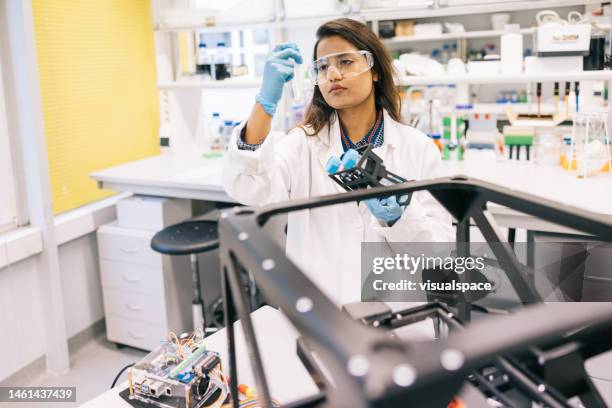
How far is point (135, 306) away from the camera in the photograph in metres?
2.60

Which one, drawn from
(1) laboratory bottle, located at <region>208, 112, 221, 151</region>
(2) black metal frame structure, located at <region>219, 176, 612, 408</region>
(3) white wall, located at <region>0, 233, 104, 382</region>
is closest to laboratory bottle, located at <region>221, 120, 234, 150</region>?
(1) laboratory bottle, located at <region>208, 112, 221, 151</region>

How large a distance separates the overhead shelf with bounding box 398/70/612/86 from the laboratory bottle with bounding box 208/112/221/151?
121 centimetres

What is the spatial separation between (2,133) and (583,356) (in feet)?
7.99

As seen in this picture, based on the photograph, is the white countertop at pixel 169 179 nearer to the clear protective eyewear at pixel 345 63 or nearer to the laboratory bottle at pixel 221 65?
the laboratory bottle at pixel 221 65

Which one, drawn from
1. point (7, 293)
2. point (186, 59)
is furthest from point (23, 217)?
point (186, 59)

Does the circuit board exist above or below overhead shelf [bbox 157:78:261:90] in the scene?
below

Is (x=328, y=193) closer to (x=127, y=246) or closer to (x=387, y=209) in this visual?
(x=387, y=209)

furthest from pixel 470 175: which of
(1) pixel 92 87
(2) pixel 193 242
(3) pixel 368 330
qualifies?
(3) pixel 368 330

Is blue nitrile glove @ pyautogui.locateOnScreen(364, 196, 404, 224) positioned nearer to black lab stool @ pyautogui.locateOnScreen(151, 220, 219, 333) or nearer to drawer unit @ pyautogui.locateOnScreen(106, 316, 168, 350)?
black lab stool @ pyautogui.locateOnScreen(151, 220, 219, 333)

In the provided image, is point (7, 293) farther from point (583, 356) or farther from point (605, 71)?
point (605, 71)

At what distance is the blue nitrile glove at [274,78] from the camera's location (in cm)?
151

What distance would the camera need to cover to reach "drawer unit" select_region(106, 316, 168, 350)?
2.57 meters

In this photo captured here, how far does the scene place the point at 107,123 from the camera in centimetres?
288

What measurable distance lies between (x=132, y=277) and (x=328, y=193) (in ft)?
4.39
